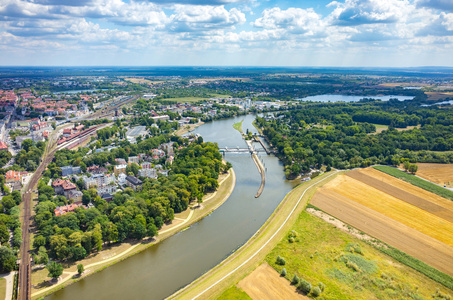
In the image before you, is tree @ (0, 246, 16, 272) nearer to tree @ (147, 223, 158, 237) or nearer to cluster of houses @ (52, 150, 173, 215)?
cluster of houses @ (52, 150, 173, 215)

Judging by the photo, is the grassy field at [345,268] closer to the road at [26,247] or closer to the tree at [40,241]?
the road at [26,247]

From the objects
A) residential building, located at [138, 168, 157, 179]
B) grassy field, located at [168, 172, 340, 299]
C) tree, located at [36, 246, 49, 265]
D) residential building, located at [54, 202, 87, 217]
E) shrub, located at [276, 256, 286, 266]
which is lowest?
grassy field, located at [168, 172, 340, 299]

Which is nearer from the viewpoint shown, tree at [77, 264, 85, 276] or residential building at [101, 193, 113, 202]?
tree at [77, 264, 85, 276]

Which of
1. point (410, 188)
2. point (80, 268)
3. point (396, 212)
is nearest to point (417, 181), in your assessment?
point (410, 188)

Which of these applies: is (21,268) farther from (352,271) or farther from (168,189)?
(352,271)

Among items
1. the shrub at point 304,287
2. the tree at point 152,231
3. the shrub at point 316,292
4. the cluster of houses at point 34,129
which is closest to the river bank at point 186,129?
the cluster of houses at point 34,129

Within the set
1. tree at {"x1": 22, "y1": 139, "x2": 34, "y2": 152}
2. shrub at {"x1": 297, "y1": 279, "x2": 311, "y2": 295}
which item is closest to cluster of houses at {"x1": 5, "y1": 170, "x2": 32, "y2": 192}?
tree at {"x1": 22, "y1": 139, "x2": 34, "y2": 152}
